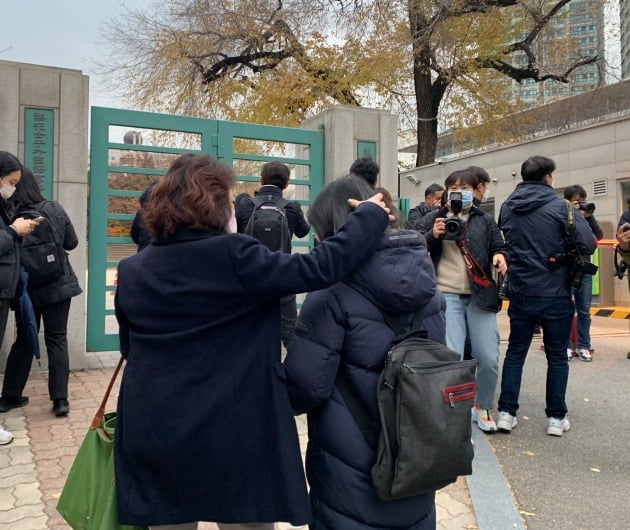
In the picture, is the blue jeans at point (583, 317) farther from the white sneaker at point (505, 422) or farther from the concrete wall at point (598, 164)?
the concrete wall at point (598, 164)

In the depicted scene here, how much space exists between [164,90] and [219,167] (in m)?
16.9

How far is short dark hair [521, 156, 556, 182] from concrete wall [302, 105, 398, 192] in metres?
3.17

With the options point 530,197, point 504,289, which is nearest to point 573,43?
point 530,197

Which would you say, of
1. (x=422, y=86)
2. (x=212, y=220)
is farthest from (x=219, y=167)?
(x=422, y=86)

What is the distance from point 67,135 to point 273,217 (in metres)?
2.49

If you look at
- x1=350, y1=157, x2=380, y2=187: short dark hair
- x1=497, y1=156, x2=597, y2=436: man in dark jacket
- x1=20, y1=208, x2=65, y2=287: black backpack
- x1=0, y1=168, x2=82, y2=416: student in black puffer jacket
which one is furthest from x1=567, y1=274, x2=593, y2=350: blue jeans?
x1=20, y1=208, x2=65, y2=287: black backpack

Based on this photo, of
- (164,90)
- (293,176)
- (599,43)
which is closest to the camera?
(293,176)

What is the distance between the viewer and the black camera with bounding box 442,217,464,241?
394cm

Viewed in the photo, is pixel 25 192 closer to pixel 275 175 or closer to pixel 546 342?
pixel 275 175

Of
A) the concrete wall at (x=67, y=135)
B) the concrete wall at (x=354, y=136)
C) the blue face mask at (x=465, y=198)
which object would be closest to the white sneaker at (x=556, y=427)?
the blue face mask at (x=465, y=198)

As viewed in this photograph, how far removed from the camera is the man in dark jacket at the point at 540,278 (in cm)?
407

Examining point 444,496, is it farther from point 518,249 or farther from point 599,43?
point 599,43

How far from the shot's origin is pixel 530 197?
164 inches

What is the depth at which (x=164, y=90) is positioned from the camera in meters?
17.4
